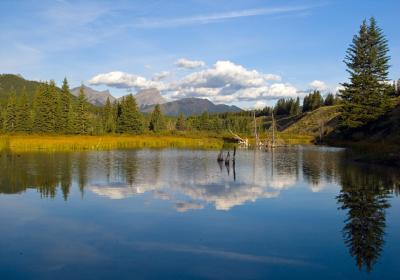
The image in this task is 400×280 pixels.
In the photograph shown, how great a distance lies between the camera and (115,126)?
126 m

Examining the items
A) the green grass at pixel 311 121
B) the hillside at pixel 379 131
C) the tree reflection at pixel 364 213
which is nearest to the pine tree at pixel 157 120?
the green grass at pixel 311 121

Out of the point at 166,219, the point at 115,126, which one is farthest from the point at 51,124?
the point at 166,219

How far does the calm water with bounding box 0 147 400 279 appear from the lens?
1305cm

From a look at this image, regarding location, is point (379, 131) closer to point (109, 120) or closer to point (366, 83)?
point (366, 83)

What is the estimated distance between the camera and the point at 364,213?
21109mm

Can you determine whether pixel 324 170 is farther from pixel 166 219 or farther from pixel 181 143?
pixel 181 143

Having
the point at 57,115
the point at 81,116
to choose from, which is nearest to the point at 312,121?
the point at 81,116

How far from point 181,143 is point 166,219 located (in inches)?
2809

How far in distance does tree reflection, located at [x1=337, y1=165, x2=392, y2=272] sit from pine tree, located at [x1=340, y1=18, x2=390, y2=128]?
4182 centimetres

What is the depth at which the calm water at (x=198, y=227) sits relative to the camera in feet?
42.8

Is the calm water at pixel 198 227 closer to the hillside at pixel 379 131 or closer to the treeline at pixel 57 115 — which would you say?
the hillside at pixel 379 131

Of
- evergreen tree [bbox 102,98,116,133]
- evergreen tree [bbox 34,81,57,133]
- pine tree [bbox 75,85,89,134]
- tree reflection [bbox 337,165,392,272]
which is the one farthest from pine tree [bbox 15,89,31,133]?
tree reflection [bbox 337,165,392,272]

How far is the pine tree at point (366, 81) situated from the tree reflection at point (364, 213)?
4182 cm

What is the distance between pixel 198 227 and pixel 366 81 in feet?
222
